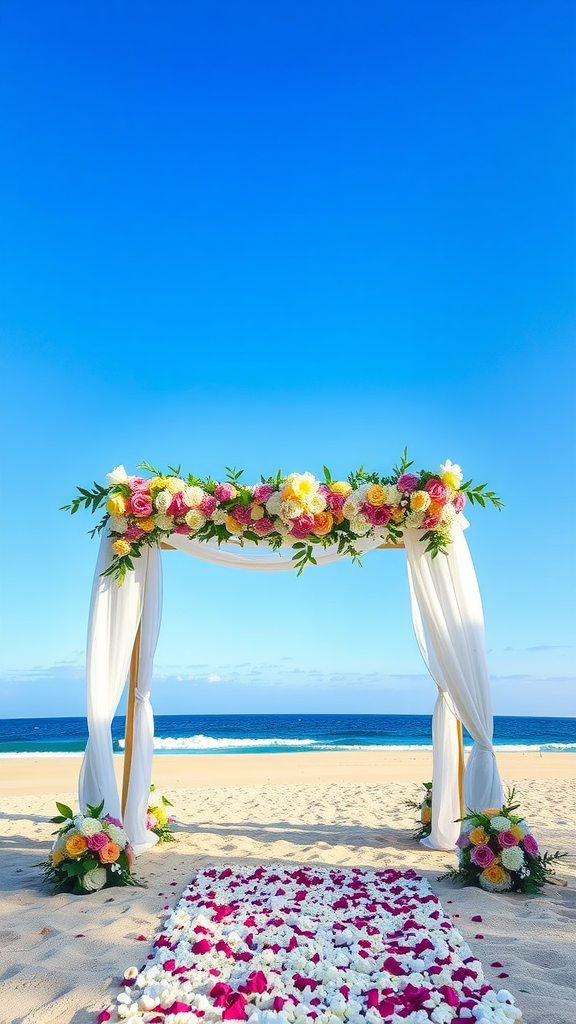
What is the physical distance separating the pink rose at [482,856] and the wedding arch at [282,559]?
1.87 ft

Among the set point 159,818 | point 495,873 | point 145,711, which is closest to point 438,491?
point 495,873

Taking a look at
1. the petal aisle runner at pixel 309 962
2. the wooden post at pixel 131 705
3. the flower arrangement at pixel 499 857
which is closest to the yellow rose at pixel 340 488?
the wooden post at pixel 131 705

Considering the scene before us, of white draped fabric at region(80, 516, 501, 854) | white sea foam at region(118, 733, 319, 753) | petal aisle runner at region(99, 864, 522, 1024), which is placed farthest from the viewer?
white sea foam at region(118, 733, 319, 753)

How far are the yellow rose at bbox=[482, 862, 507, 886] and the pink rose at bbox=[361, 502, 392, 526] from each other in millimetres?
2448

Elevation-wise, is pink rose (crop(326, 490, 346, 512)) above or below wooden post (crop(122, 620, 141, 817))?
above

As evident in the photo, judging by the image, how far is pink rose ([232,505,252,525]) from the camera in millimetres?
5512

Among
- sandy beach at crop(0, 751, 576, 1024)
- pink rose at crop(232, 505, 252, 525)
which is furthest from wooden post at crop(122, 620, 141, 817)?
pink rose at crop(232, 505, 252, 525)

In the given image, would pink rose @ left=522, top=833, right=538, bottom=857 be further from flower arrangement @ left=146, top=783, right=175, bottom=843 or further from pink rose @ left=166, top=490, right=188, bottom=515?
pink rose @ left=166, top=490, right=188, bottom=515

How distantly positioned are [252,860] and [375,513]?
2.87 meters

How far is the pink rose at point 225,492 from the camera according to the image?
217 inches

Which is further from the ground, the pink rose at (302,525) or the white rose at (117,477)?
the white rose at (117,477)

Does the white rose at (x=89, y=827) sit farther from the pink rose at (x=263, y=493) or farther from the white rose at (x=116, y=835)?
the pink rose at (x=263, y=493)

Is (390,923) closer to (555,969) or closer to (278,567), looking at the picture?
(555,969)

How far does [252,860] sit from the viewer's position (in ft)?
18.1
